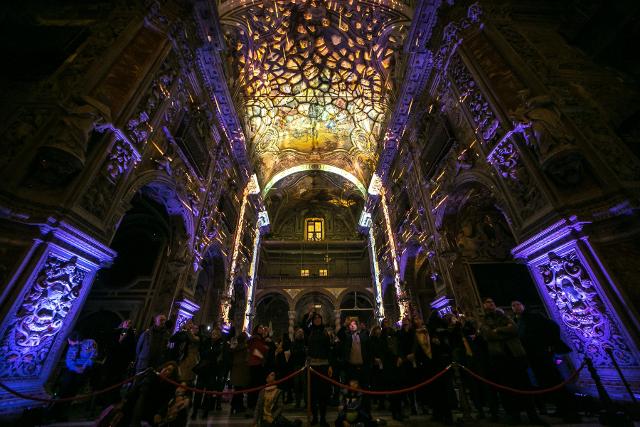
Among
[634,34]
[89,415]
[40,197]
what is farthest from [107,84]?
[634,34]

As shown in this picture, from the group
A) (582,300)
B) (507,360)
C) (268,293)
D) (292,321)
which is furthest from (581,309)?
(268,293)

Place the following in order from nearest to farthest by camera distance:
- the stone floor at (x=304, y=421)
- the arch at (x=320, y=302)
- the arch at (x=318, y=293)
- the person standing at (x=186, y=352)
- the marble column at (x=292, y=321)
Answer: the stone floor at (x=304, y=421)
the person standing at (x=186, y=352)
the marble column at (x=292, y=321)
the arch at (x=318, y=293)
the arch at (x=320, y=302)

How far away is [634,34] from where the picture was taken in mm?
6230

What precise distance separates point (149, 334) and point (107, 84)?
512cm

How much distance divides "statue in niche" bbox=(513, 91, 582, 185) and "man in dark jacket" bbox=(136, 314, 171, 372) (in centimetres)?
790

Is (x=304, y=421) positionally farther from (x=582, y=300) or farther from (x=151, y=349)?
(x=582, y=300)

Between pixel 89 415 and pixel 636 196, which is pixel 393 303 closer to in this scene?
pixel 636 196

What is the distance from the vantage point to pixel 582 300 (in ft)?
14.2

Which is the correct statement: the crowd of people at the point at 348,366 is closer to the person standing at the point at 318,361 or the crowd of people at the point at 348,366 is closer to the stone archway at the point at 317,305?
the person standing at the point at 318,361

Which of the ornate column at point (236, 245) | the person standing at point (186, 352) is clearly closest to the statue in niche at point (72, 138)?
the person standing at point (186, 352)

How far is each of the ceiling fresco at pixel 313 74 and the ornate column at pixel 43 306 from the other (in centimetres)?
882

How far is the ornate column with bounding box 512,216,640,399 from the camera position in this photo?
3.82 m

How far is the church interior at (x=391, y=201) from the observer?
13.1 ft

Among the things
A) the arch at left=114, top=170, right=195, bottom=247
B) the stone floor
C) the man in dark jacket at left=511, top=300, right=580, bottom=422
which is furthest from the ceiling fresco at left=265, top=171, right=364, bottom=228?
the stone floor
